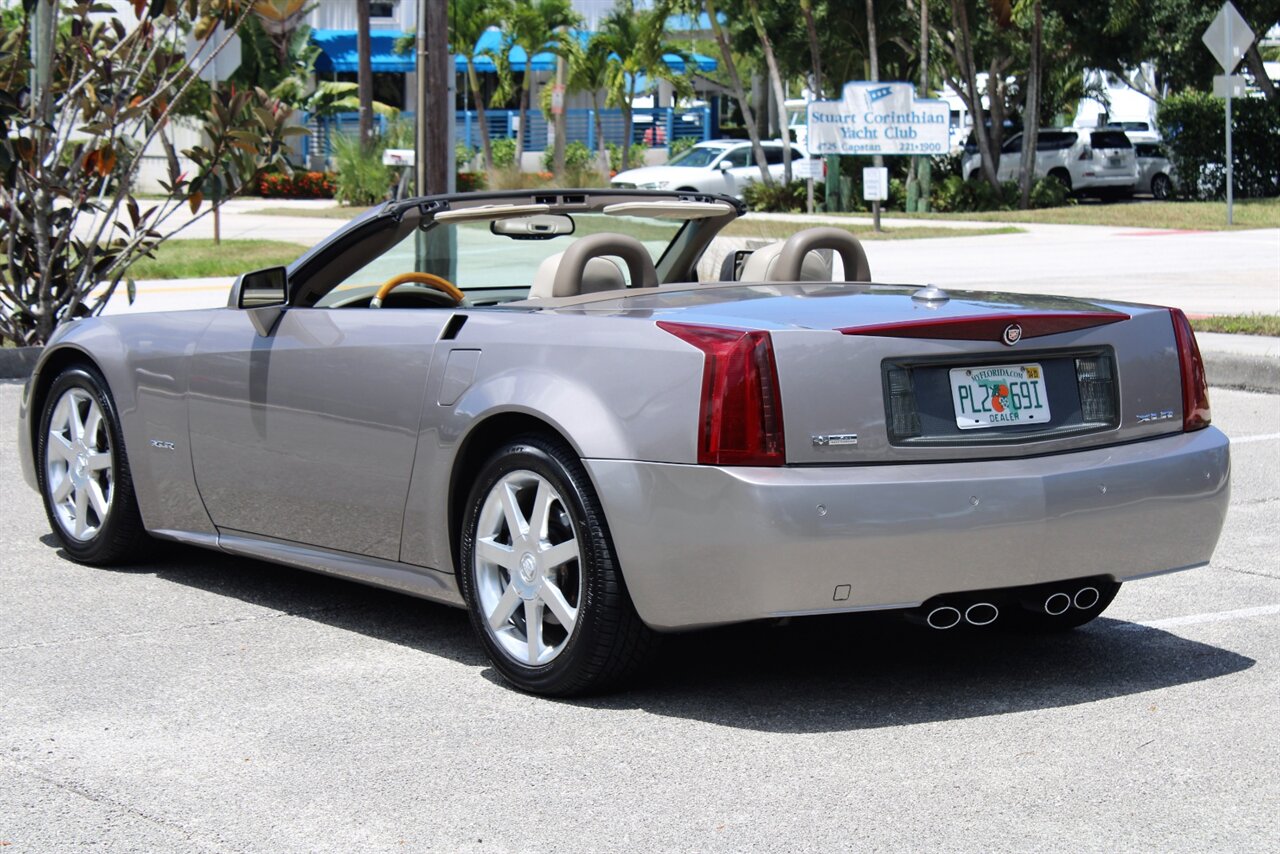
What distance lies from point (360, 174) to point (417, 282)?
106 ft

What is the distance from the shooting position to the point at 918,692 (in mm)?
5074

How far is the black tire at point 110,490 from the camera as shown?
6527mm

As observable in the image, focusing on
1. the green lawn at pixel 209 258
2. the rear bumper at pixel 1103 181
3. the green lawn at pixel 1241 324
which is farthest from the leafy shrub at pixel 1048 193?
the green lawn at pixel 1241 324

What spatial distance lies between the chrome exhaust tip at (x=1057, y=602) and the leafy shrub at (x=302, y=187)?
39.4m

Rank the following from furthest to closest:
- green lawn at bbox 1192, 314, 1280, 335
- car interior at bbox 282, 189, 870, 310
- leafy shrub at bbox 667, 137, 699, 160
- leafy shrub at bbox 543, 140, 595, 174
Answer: leafy shrub at bbox 667, 137, 699, 160 → leafy shrub at bbox 543, 140, 595, 174 → green lawn at bbox 1192, 314, 1280, 335 → car interior at bbox 282, 189, 870, 310

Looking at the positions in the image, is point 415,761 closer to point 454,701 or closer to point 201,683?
point 454,701

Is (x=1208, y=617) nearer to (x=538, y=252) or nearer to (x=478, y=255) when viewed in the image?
(x=538, y=252)

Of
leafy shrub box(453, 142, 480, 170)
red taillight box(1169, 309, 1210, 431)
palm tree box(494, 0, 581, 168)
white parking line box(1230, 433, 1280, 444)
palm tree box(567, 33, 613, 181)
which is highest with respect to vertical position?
palm tree box(494, 0, 581, 168)

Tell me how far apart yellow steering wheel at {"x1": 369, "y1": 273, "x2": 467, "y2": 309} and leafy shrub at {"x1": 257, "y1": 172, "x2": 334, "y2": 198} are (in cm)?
3777

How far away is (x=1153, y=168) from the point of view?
140ft

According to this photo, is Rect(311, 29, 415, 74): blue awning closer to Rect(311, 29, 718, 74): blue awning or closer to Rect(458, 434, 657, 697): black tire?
Rect(311, 29, 718, 74): blue awning

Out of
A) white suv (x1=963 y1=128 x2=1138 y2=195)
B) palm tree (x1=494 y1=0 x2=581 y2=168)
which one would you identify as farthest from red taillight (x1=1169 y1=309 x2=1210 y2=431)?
palm tree (x1=494 y1=0 x2=581 y2=168)

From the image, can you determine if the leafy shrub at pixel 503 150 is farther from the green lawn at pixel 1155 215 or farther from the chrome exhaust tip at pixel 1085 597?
the chrome exhaust tip at pixel 1085 597

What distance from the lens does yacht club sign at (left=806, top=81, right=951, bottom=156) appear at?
3088 cm
